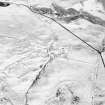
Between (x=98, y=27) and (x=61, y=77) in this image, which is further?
(x=98, y=27)

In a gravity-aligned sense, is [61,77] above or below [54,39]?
below

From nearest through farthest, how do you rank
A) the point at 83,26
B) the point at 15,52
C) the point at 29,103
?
the point at 29,103, the point at 15,52, the point at 83,26

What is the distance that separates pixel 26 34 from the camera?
4.23ft

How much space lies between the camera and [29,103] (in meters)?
1.03

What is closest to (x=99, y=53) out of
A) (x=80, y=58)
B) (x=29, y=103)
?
(x=80, y=58)

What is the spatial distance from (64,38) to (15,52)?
293mm

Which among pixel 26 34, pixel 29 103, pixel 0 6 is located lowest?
pixel 29 103

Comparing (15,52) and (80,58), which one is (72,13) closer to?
(80,58)

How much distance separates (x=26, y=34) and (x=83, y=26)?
0.35 metres

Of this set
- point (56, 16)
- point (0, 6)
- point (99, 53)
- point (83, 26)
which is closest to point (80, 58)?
point (99, 53)

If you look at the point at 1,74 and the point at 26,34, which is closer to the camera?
the point at 1,74

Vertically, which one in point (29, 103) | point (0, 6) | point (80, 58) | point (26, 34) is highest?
point (0, 6)

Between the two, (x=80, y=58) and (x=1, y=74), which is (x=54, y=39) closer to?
(x=80, y=58)

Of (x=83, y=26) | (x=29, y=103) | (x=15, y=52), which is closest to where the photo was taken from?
(x=29, y=103)
